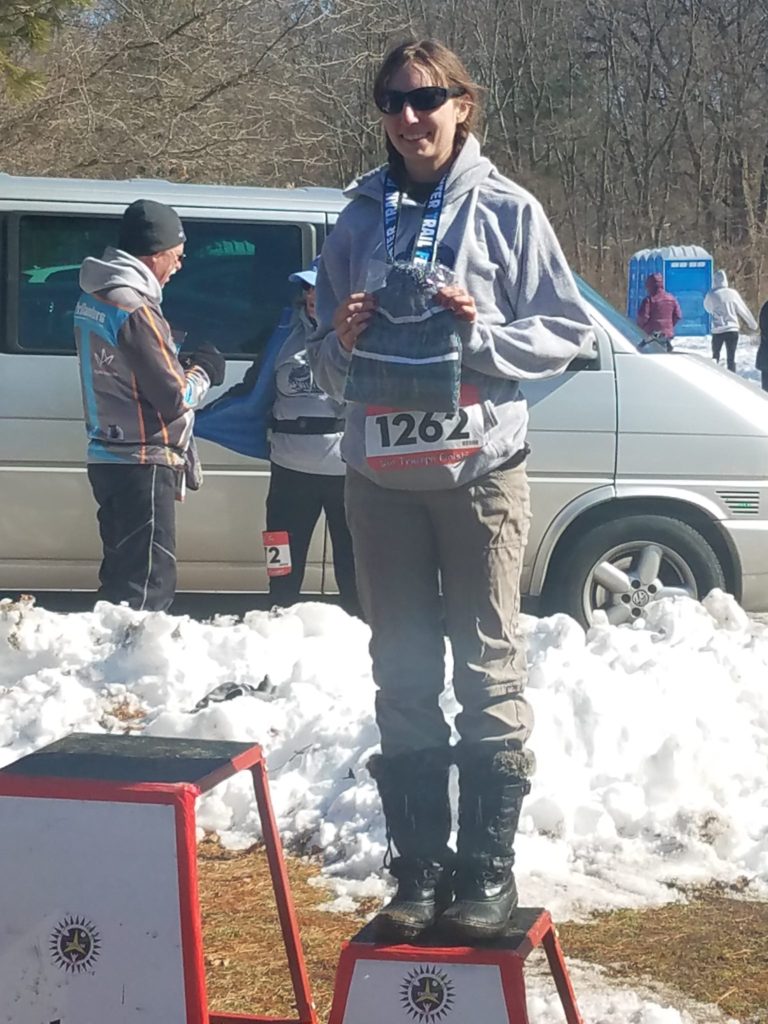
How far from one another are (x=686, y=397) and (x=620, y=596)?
994 mm

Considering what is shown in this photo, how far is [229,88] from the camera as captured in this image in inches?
667

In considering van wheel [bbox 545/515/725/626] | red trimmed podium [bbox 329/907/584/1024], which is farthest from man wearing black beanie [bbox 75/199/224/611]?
red trimmed podium [bbox 329/907/584/1024]

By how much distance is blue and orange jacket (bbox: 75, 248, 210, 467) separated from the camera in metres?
5.54

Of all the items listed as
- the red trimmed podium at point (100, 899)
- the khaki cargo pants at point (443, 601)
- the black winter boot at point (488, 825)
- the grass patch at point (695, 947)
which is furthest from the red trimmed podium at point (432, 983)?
the grass patch at point (695, 947)

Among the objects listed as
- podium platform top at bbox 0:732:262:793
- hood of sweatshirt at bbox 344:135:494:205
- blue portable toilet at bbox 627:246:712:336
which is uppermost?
blue portable toilet at bbox 627:246:712:336

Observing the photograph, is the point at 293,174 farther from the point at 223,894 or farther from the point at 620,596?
the point at 223,894

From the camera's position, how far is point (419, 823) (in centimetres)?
289

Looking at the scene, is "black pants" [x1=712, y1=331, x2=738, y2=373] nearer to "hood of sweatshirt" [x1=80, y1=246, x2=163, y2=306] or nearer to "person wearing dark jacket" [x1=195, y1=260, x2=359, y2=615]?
"person wearing dark jacket" [x1=195, y1=260, x2=359, y2=615]

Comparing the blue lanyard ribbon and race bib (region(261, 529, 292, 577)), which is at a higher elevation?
the blue lanyard ribbon

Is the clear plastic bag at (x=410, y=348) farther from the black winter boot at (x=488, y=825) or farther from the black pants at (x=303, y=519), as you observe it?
the black pants at (x=303, y=519)

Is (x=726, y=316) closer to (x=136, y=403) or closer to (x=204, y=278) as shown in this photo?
(x=204, y=278)

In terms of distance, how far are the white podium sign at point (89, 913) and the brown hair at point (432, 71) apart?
4.70 ft

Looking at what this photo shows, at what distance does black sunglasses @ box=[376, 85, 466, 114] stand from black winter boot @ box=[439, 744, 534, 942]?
1284 millimetres

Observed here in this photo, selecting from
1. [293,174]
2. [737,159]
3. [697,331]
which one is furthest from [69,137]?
[737,159]
